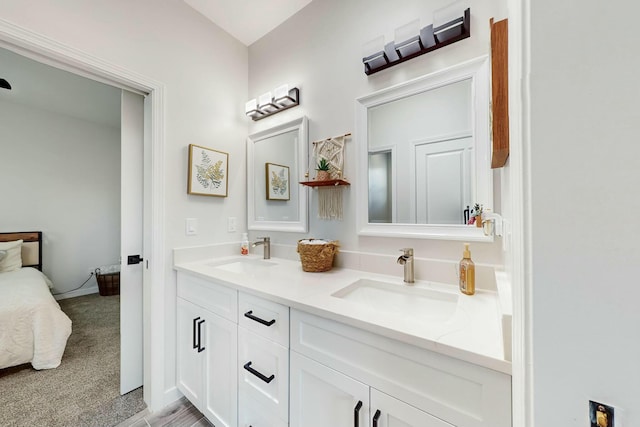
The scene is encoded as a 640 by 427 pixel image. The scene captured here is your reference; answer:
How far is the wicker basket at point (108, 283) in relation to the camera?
347cm

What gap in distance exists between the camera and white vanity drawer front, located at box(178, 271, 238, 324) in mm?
1220

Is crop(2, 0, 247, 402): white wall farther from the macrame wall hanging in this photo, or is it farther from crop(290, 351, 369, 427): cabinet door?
crop(290, 351, 369, 427): cabinet door

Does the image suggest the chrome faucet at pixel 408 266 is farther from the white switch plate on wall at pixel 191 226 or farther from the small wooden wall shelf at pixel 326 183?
the white switch plate on wall at pixel 191 226

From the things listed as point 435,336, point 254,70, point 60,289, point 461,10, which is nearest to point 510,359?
point 435,336

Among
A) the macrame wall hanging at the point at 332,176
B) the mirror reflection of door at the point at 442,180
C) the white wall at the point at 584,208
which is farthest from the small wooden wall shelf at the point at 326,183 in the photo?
the white wall at the point at 584,208

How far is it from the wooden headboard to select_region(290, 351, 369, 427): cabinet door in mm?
4072

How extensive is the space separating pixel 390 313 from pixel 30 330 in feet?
8.64

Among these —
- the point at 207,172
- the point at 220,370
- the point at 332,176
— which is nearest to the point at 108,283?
the point at 207,172

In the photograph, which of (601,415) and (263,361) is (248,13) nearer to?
(263,361)

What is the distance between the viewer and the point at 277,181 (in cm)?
188

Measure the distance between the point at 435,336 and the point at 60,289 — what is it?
15.4 ft

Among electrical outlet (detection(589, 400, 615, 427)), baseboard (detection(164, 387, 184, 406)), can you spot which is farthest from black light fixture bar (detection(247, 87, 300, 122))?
baseboard (detection(164, 387, 184, 406))

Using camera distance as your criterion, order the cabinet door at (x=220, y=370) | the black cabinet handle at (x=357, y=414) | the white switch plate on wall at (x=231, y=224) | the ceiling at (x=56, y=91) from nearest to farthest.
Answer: the black cabinet handle at (x=357, y=414) < the cabinet door at (x=220, y=370) < the white switch plate on wall at (x=231, y=224) < the ceiling at (x=56, y=91)

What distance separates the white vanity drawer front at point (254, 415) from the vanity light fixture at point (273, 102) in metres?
1.72
